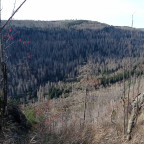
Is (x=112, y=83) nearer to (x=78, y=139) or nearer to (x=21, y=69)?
(x=21, y=69)

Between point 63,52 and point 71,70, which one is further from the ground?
point 63,52

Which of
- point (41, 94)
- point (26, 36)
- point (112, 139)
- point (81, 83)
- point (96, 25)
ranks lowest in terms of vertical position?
point (41, 94)

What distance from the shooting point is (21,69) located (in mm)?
67875

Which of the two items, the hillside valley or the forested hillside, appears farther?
the forested hillside

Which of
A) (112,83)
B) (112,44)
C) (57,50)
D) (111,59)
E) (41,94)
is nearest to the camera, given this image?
(41,94)

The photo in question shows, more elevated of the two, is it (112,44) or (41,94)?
(112,44)

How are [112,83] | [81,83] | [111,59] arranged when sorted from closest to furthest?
[81,83]
[112,83]
[111,59]

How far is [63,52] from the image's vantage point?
107m

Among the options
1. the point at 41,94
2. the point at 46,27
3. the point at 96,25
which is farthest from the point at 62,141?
the point at 96,25

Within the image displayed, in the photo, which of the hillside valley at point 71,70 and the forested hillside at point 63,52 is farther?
the forested hillside at point 63,52

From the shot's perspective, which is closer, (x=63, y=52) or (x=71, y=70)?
(x=71, y=70)

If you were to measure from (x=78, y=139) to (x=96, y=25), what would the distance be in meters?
154

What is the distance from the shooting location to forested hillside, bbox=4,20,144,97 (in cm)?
6793

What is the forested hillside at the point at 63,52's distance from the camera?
223 ft
